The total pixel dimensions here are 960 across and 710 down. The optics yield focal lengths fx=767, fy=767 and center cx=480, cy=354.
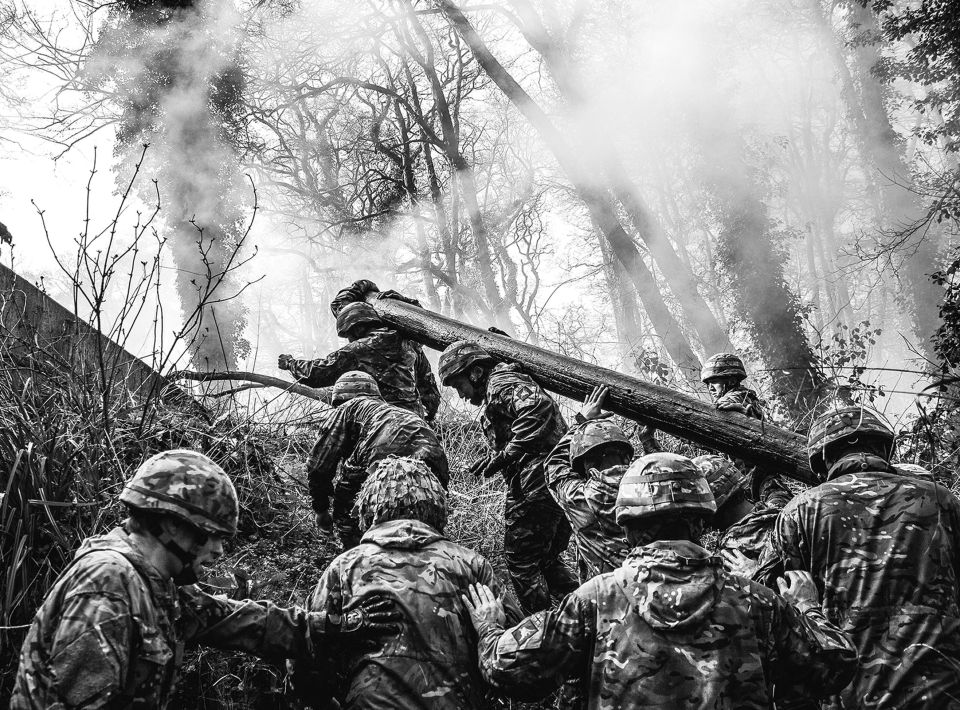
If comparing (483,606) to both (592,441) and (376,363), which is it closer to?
(592,441)

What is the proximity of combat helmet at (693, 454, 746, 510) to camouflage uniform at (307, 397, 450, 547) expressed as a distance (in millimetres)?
1907

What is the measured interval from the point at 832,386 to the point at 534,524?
27.9ft

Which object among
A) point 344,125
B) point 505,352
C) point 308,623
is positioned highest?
point 344,125

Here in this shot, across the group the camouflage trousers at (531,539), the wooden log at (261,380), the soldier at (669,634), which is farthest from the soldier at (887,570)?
the wooden log at (261,380)

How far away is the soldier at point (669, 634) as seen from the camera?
272 cm

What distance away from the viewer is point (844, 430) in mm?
3984

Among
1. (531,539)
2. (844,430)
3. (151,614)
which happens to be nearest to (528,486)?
(531,539)

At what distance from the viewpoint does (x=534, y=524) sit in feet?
19.1

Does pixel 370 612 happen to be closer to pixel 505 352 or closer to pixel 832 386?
pixel 505 352

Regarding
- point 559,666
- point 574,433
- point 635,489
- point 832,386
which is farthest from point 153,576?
point 832,386

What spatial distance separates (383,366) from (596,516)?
3823 millimetres

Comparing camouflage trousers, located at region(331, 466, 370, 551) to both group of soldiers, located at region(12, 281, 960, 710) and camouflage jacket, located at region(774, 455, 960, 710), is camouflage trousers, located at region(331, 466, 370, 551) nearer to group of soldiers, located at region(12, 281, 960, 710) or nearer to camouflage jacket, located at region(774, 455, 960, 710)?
group of soldiers, located at region(12, 281, 960, 710)

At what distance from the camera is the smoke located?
14.0m

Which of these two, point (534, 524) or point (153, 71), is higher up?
point (153, 71)
